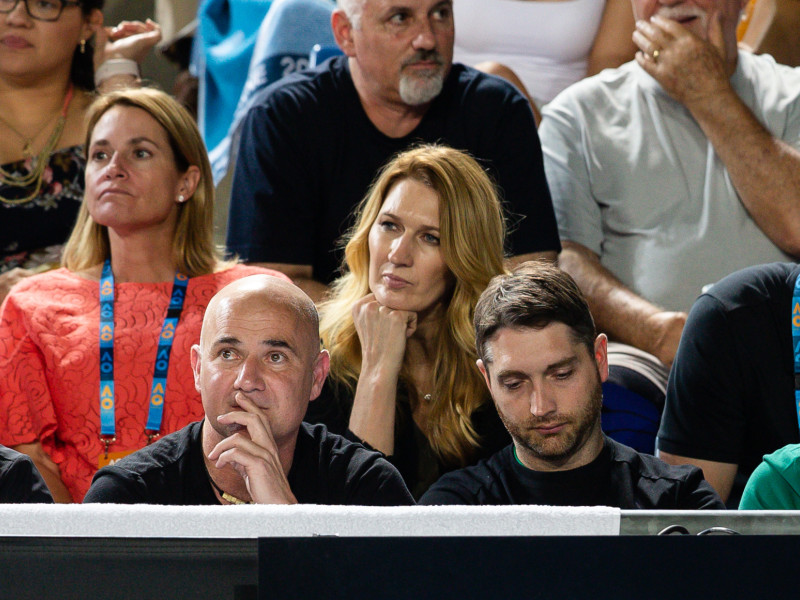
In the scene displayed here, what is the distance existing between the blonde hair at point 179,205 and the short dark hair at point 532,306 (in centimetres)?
73

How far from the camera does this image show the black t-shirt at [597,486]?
1628 mm

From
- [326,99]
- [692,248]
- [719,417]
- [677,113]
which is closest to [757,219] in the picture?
[692,248]

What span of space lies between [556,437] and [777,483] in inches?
12.3

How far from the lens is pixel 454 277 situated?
6.95ft

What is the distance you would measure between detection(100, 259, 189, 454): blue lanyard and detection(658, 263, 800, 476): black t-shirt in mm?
885

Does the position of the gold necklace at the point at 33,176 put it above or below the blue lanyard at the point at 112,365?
above

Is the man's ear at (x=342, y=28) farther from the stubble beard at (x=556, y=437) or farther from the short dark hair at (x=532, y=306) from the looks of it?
the stubble beard at (x=556, y=437)

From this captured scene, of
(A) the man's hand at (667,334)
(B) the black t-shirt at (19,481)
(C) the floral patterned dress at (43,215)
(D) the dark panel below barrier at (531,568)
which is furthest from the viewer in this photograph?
(C) the floral patterned dress at (43,215)

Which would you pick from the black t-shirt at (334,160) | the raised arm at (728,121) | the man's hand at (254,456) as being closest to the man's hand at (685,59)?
the raised arm at (728,121)

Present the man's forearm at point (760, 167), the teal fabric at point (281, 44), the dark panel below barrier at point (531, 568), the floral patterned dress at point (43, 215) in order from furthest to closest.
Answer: the teal fabric at point (281, 44) → the floral patterned dress at point (43, 215) → the man's forearm at point (760, 167) → the dark panel below barrier at point (531, 568)

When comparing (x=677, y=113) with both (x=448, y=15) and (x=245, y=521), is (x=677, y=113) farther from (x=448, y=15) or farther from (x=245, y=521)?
(x=245, y=521)

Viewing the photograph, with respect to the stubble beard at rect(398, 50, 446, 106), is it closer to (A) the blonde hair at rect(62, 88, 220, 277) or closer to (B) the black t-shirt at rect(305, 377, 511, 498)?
(A) the blonde hair at rect(62, 88, 220, 277)

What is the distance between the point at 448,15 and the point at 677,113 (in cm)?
57

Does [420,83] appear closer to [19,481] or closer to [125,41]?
[125,41]
